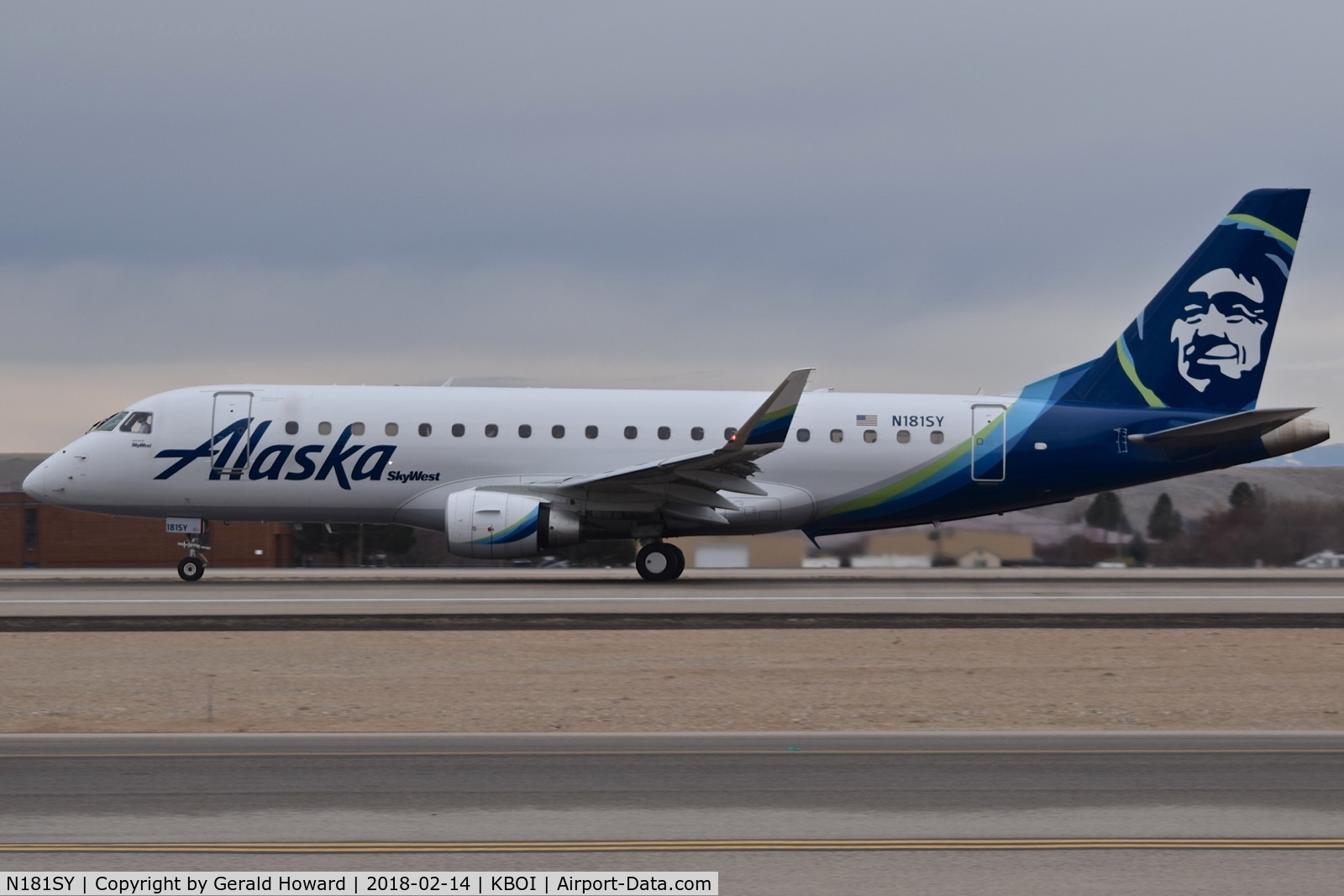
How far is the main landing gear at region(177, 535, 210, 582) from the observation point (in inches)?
1243

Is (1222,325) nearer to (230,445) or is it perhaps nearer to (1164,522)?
(1164,522)

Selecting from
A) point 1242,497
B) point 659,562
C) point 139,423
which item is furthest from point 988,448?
point 139,423

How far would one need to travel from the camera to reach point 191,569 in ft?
104

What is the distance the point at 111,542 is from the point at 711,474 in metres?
27.0

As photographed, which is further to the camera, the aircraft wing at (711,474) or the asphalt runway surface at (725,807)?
the aircraft wing at (711,474)

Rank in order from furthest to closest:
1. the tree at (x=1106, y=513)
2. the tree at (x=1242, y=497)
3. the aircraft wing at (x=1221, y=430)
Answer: the tree at (x=1242, y=497)
the tree at (x=1106, y=513)
the aircraft wing at (x=1221, y=430)

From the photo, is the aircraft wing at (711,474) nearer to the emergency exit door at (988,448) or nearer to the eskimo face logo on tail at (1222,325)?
the emergency exit door at (988,448)

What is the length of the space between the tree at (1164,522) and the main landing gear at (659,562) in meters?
13.8

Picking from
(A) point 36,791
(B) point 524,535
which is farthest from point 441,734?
(B) point 524,535

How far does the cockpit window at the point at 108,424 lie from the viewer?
31.9 metres

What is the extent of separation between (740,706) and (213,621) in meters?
11.0

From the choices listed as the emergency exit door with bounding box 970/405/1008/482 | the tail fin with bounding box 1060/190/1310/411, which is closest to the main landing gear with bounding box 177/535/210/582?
the emergency exit door with bounding box 970/405/1008/482

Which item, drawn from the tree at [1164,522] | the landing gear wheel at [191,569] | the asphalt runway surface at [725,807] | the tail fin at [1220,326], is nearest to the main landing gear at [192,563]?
the landing gear wheel at [191,569]

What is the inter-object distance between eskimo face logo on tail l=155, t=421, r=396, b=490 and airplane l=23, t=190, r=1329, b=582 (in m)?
0.04
